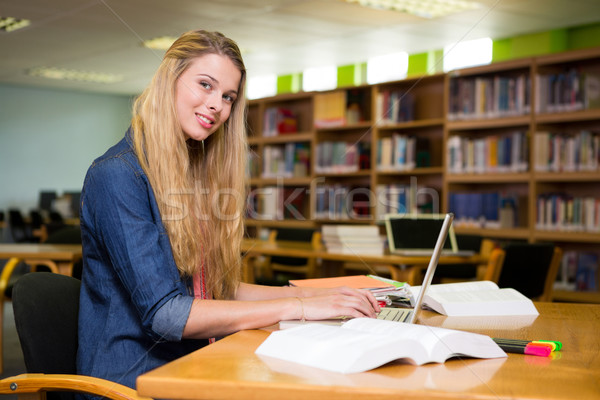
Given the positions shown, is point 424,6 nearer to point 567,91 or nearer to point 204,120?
point 567,91

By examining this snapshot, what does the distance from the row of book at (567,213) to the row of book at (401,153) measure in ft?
3.69

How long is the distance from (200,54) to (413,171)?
4.42m

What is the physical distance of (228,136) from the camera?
1.73 m

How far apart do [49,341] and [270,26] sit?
212 inches

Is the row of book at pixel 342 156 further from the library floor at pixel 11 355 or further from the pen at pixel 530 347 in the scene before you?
the pen at pixel 530 347

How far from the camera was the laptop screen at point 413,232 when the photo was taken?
3.77 m

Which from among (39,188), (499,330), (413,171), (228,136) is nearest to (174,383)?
(499,330)

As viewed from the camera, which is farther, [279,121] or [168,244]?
[279,121]

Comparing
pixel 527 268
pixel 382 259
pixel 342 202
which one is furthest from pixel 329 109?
pixel 527 268

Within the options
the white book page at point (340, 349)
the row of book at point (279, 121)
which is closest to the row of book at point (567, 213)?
the row of book at point (279, 121)

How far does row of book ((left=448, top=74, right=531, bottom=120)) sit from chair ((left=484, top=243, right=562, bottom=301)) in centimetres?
185

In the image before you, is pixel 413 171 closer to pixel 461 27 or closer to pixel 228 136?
pixel 461 27

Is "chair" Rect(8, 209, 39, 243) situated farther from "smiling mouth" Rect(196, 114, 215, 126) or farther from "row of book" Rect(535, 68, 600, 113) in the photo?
"smiling mouth" Rect(196, 114, 215, 126)

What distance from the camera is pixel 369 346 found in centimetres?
93
